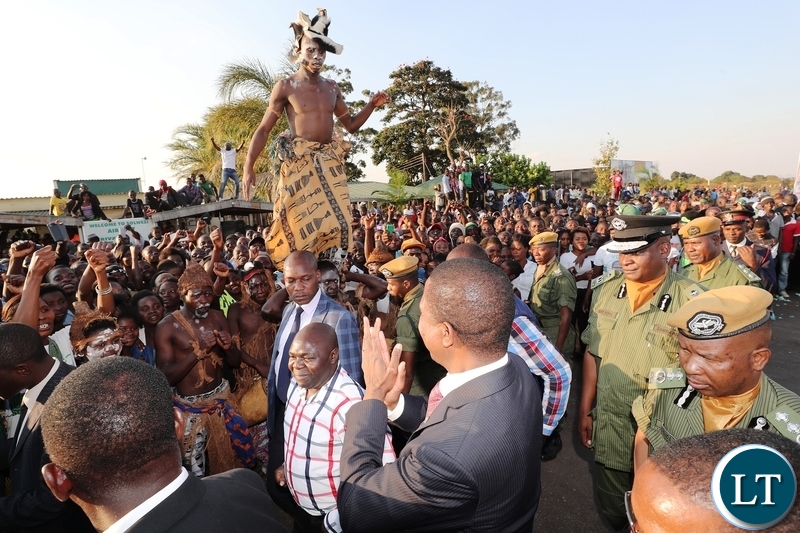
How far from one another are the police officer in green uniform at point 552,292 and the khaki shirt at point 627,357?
58.6 inches

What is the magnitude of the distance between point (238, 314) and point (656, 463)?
3721 millimetres

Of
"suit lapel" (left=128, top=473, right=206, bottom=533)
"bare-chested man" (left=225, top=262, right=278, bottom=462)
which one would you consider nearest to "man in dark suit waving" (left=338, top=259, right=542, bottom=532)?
"suit lapel" (left=128, top=473, right=206, bottom=533)

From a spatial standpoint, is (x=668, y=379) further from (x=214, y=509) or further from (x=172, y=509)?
(x=172, y=509)

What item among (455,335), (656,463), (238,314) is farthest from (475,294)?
(238,314)

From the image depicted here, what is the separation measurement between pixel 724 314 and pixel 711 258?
8.84 ft

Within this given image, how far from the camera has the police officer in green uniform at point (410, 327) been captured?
3189mm

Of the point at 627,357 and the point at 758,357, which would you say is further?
the point at 627,357

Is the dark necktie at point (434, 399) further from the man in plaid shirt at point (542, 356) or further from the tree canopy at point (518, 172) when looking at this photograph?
the tree canopy at point (518, 172)

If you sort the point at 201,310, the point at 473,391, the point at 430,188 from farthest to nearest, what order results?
the point at 430,188 < the point at 201,310 < the point at 473,391

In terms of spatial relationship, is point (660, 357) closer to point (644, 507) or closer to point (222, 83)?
point (644, 507)

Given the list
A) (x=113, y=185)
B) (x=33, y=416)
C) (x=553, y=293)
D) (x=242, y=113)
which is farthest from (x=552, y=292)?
(x=113, y=185)

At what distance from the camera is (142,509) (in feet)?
4.03

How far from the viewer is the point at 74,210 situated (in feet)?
37.5

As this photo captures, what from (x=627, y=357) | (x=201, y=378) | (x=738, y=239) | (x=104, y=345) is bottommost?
(x=201, y=378)
